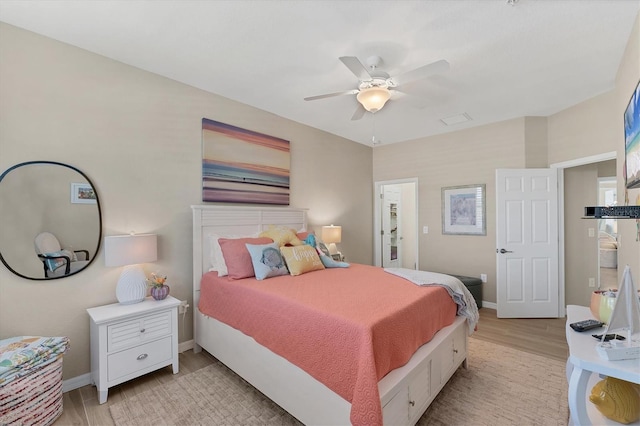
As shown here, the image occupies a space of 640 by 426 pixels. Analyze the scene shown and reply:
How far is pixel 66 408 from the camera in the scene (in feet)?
6.86

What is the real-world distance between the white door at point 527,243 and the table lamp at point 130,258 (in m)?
4.26

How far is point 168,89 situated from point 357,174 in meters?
3.26

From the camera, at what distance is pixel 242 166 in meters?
3.48

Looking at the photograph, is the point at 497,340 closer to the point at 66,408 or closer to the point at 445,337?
the point at 445,337

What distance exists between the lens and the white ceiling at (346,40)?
1.93 metres

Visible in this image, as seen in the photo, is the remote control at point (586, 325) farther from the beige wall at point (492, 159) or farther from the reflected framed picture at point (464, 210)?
the reflected framed picture at point (464, 210)

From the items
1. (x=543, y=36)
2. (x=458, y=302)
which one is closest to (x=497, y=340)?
(x=458, y=302)

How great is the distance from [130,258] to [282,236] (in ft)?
4.68

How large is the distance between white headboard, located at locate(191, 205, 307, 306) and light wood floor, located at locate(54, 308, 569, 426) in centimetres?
61

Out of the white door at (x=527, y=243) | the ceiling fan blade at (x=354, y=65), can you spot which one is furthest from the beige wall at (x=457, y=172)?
the ceiling fan blade at (x=354, y=65)

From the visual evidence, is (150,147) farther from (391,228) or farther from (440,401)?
(391,228)

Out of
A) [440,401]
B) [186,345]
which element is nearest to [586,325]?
[440,401]

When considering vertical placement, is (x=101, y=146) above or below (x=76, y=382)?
above

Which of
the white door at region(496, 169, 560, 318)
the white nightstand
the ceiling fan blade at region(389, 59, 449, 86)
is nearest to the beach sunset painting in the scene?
the white nightstand
